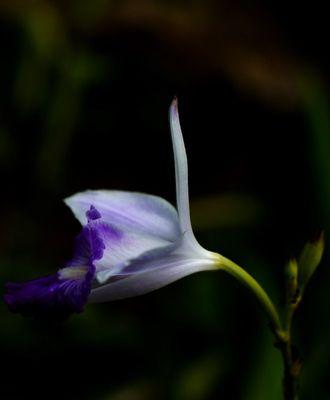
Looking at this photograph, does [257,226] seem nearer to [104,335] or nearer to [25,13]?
[104,335]

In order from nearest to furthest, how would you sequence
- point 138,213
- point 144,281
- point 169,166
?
point 144,281 → point 138,213 → point 169,166

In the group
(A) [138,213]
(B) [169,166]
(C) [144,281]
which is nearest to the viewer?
(C) [144,281]

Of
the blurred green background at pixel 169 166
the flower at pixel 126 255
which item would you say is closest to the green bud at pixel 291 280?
the flower at pixel 126 255

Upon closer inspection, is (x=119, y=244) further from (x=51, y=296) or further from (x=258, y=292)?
(x=258, y=292)

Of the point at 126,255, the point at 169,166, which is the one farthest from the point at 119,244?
the point at 169,166

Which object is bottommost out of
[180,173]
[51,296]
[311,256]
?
[51,296]

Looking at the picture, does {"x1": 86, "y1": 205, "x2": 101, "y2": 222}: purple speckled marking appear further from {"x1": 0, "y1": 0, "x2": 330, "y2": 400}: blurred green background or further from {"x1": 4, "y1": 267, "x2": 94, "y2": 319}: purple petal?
{"x1": 0, "y1": 0, "x2": 330, "y2": 400}: blurred green background
